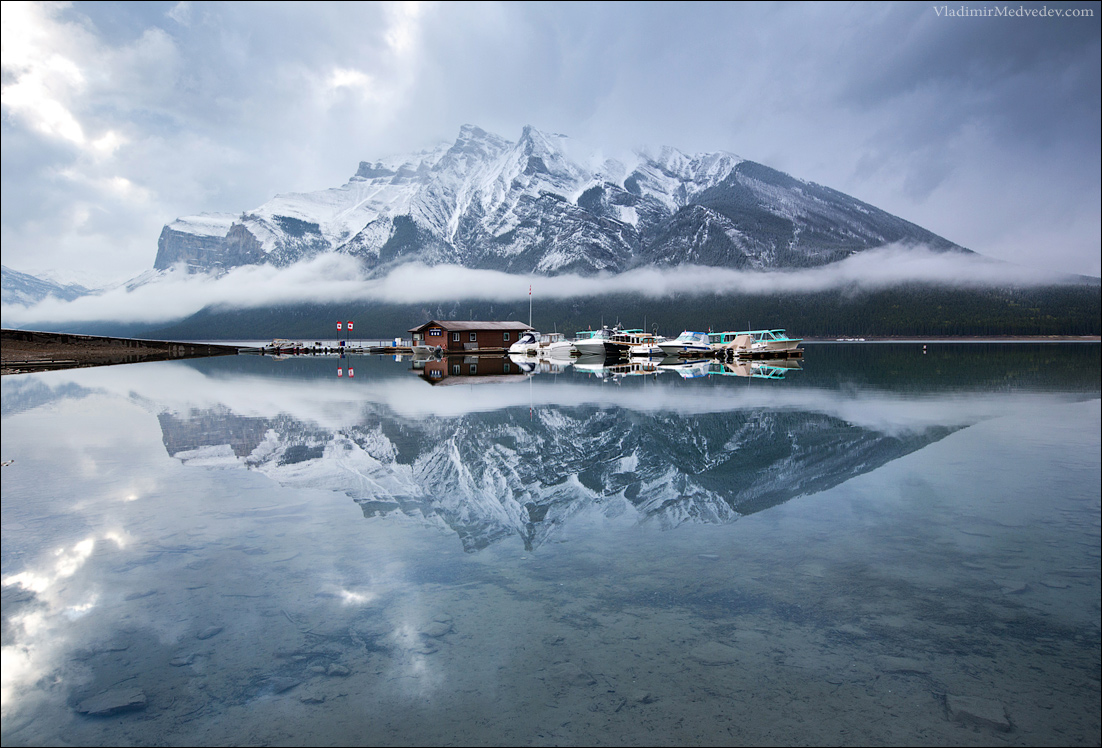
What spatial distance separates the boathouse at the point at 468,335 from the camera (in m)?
88.6

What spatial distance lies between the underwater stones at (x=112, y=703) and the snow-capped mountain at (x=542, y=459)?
5027 millimetres

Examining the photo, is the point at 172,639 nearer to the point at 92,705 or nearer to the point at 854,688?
the point at 92,705

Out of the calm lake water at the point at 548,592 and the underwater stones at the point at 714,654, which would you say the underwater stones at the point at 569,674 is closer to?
the calm lake water at the point at 548,592

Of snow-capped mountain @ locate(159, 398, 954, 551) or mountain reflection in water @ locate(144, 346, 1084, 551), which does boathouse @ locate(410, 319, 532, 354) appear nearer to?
mountain reflection in water @ locate(144, 346, 1084, 551)

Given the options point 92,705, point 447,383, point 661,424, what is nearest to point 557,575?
point 92,705

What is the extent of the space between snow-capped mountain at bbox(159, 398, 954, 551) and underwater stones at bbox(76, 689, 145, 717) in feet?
16.5

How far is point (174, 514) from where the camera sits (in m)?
11.7

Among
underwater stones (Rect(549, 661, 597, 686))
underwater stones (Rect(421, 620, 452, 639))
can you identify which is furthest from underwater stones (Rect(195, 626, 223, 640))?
underwater stones (Rect(549, 661, 597, 686))

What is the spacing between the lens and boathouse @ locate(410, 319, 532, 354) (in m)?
88.6

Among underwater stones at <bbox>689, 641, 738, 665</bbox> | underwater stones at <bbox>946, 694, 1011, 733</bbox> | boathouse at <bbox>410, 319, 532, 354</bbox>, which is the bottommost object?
underwater stones at <bbox>946, 694, 1011, 733</bbox>

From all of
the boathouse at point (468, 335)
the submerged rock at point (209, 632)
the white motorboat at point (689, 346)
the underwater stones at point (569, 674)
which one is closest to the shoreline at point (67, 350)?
the boathouse at point (468, 335)

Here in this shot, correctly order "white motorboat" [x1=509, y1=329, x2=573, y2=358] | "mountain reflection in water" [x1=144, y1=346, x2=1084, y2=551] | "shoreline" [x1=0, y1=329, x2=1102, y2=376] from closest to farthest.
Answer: "mountain reflection in water" [x1=144, y1=346, x2=1084, y2=551], "shoreline" [x1=0, y1=329, x2=1102, y2=376], "white motorboat" [x1=509, y1=329, x2=573, y2=358]

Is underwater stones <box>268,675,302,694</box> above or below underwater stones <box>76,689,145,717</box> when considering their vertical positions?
below

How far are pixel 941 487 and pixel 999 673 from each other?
8.81 meters
